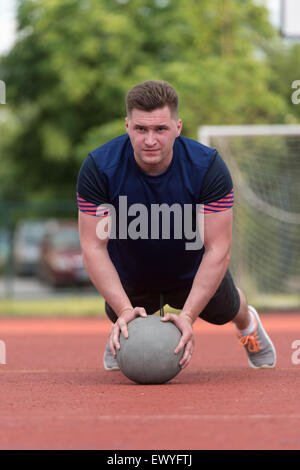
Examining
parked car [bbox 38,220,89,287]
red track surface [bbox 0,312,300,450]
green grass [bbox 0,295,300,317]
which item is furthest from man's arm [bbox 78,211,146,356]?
parked car [bbox 38,220,89,287]

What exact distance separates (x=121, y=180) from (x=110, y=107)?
17.7 meters

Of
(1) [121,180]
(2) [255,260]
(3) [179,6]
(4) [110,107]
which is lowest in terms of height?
(1) [121,180]

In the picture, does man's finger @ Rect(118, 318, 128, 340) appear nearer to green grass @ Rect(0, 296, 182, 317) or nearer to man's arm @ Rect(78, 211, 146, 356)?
man's arm @ Rect(78, 211, 146, 356)

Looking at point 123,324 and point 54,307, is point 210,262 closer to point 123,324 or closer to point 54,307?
point 123,324

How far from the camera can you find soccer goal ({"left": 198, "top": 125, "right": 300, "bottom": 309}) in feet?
Answer: 48.0

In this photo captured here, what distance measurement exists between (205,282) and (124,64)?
656 inches

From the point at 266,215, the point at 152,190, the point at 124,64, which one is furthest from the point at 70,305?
the point at 152,190

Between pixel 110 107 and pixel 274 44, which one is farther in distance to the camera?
pixel 274 44

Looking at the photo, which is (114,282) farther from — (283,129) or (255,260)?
(255,260)

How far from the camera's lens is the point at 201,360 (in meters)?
7.71

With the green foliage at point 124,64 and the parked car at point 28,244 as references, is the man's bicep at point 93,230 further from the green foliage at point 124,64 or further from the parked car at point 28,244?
the parked car at point 28,244

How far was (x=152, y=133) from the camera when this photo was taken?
5367mm

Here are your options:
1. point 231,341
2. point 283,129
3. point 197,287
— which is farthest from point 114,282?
point 283,129

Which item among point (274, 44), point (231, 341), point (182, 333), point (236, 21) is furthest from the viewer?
point (274, 44)
